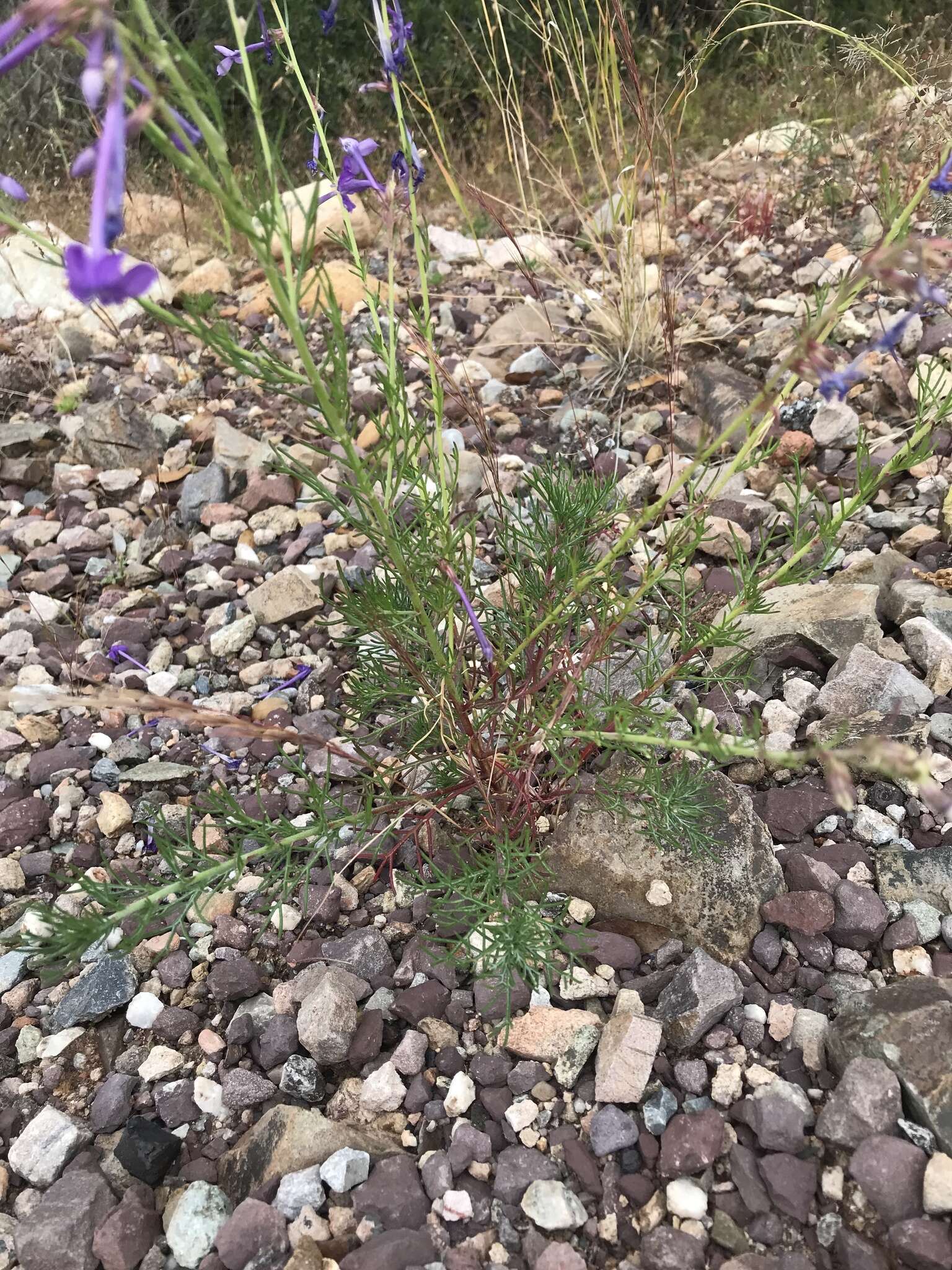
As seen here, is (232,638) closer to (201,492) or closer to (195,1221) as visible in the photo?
(201,492)

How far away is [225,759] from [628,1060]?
3.99ft

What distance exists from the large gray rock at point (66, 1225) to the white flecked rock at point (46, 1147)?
5 cm

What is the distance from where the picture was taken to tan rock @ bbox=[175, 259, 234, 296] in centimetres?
472

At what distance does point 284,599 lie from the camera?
9.02 feet

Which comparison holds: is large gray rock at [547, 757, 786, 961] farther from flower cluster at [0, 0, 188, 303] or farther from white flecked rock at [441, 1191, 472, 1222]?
flower cluster at [0, 0, 188, 303]

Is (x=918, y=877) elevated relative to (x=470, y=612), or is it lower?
lower

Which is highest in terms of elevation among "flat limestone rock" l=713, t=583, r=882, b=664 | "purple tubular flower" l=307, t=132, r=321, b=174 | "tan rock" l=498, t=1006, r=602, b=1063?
"purple tubular flower" l=307, t=132, r=321, b=174

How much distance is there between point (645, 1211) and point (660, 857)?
0.60m

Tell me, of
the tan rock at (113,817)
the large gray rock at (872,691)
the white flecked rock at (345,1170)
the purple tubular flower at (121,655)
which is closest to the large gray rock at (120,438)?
the purple tubular flower at (121,655)

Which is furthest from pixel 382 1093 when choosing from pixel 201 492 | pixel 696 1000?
pixel 201 492

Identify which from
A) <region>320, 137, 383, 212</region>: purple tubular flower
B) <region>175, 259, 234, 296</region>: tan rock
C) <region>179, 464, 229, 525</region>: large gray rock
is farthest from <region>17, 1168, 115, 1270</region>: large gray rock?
<region>175, 259, 234, 296</region>: tan rock

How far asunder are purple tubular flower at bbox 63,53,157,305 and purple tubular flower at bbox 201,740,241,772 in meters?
1.59

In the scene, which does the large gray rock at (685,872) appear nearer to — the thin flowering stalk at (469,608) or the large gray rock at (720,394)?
the thin flowering stalk at (469,608)

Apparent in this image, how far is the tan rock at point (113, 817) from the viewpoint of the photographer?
2199mm
